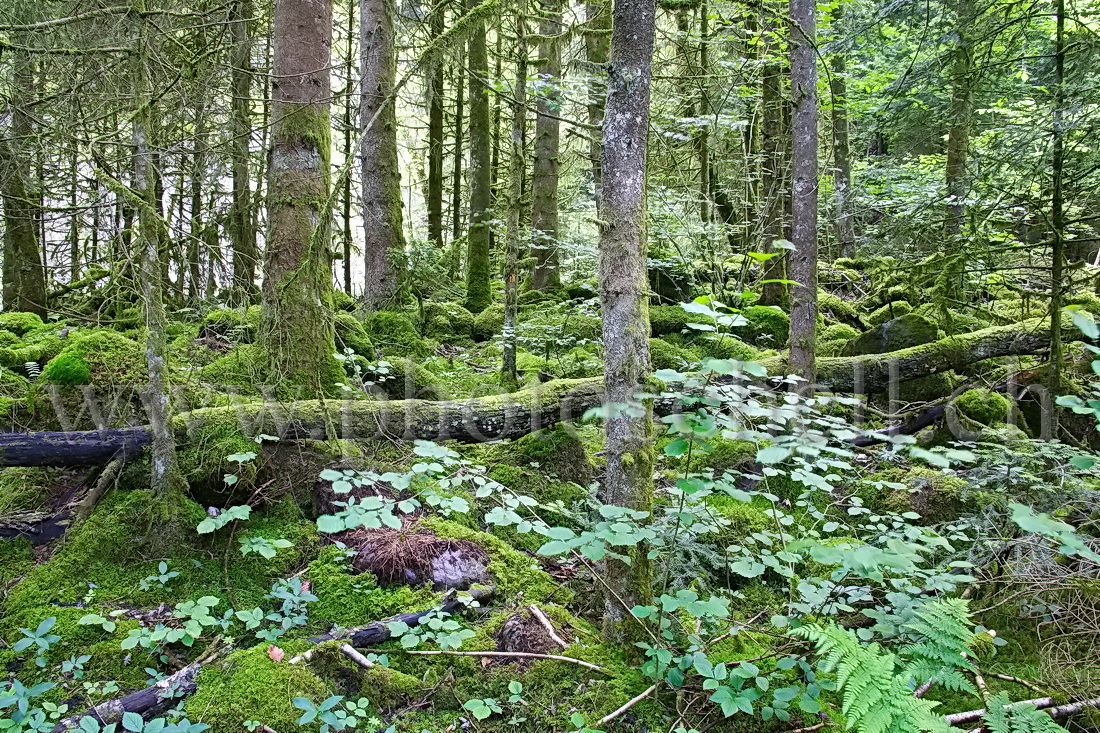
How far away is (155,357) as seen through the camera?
376 centimetres

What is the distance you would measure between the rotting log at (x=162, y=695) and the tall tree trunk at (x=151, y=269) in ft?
4.21

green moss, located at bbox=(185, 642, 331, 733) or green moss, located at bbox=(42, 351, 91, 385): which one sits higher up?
green moss, located at bbox=(42, 351, 91, 385)

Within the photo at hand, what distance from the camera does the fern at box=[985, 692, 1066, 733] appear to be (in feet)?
7.27

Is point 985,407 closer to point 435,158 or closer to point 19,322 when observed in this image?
point 435,158

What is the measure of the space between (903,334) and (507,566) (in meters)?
5.41

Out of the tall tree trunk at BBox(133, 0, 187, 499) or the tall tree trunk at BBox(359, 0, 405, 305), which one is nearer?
the tall tree trunk at BBox(133, 0, 187, 499)

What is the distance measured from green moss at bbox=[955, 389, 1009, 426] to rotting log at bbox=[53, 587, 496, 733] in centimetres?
553

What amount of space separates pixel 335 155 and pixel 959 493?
19.6 m

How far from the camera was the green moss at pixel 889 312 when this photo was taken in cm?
836

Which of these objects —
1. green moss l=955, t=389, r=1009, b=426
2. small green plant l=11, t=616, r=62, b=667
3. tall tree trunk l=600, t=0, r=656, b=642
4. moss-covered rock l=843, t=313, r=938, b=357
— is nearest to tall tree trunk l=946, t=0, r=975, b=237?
moss-covered rock l=843, t=313, r=938, b=357

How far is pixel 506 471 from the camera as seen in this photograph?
510 cm

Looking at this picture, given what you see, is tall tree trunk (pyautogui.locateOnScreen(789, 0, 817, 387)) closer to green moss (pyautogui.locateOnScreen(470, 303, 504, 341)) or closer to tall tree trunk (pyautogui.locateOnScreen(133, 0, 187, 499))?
A: tall tree trunk (pyautogui.locateOnScreen(133, 0, 187, 499))

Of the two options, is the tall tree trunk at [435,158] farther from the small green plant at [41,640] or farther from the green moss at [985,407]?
the small green plant at [41,640]

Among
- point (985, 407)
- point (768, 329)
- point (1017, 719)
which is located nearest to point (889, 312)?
point (768, 329)
